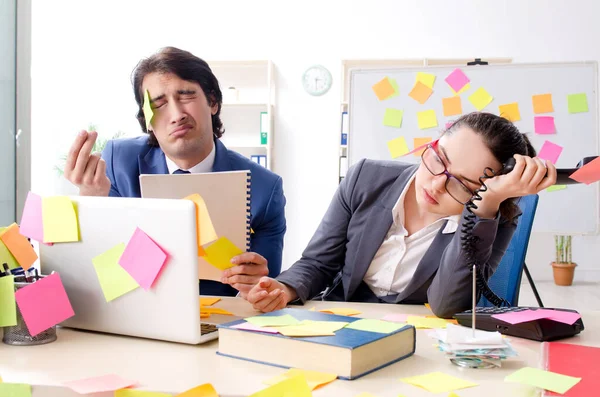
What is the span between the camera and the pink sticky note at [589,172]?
1155mm

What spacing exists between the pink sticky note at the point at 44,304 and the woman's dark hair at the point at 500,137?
0.92 m

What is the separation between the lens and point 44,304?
3.37 feet

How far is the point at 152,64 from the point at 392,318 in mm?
1006

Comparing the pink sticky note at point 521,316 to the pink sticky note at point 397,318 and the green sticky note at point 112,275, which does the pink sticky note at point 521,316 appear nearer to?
the pink sticky note at point 397,318

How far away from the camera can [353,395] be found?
777 mm

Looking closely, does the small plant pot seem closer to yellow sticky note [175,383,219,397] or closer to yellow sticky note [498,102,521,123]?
yellow sticky note [498,102,521,123]

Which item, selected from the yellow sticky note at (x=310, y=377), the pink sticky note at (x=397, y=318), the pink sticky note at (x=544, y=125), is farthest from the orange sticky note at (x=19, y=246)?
the pink sticky note at (x=544, y=125)

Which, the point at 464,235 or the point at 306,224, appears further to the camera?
the point at 306,224

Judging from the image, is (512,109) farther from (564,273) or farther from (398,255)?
(564,273)

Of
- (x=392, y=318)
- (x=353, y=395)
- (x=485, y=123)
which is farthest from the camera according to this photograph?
(x=485, y=123)

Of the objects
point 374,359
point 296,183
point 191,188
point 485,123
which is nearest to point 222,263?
point 191,188

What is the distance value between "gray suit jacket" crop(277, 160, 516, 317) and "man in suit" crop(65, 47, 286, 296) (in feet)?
0.72

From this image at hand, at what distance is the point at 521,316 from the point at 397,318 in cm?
24

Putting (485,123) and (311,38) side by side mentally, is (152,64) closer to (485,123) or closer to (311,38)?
(485,123)
